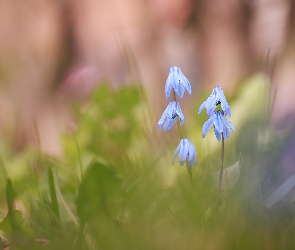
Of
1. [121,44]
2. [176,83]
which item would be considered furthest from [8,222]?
[121,44]

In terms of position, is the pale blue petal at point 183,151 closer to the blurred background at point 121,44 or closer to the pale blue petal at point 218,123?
the pale blue petal at point 218,123

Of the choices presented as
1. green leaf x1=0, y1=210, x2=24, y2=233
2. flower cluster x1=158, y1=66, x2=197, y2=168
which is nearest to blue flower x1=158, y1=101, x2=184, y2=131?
flower cluster x1=158, y1=66, x2=197, y2=168

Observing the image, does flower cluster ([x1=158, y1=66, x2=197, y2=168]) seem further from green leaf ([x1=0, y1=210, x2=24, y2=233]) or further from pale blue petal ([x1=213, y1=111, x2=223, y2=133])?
green leaf ([x1=0, y1=210, x2=24, y2=233])

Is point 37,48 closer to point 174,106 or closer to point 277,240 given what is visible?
point 174,106

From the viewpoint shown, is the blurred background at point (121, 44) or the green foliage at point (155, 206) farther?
the blurred background at point (121, 44)

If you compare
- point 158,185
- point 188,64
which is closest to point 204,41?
point 188,64

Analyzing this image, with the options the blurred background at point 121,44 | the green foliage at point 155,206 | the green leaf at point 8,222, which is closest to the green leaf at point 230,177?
the green foliage at point 155,206

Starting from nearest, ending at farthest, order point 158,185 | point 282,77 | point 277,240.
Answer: point 277,240
point 158,185
point 282,77

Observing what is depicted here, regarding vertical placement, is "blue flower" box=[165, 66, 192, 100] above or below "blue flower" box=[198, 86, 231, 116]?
above
